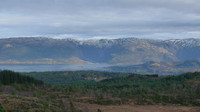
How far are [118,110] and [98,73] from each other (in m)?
91.3

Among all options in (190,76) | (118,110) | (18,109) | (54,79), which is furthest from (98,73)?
(18,109)

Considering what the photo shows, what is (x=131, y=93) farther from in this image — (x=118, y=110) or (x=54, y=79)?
(x=54, y=79)

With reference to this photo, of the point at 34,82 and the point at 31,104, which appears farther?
the point at 34,82

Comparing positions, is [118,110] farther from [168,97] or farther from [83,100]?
[168,97]

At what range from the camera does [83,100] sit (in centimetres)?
4044

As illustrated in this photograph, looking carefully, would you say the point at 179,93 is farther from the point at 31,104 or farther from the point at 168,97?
the point at 31,104

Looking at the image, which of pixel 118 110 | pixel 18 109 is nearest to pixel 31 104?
pixel 18 109

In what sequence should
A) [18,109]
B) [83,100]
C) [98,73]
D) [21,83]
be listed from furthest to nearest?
1. [98,73]
2. [21,83]
3. [83,100]
4. [18,109]

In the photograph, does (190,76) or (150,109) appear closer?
(150,109)

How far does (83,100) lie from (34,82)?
1765cm

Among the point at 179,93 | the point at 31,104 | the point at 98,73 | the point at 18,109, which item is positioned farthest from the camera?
the point at 98,73

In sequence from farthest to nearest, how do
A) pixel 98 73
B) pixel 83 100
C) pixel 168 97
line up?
pixel 98 73 → pixel 168 97 → pixel 83 100

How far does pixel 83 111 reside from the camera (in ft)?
94.6

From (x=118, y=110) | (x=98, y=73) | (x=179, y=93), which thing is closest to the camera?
(x=118, y=110)
